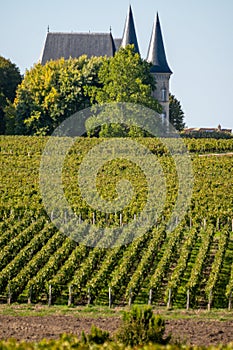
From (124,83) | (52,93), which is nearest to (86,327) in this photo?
(124,83)

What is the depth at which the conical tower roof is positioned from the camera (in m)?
81.8

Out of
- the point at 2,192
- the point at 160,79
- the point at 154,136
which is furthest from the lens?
the point at 160,79

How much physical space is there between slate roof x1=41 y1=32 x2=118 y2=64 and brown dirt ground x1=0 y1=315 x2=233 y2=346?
2395 inches

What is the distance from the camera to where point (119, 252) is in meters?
33.5

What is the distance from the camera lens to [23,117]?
251 ft

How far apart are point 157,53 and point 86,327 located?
2337 inches

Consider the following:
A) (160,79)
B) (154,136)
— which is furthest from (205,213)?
(160,79)

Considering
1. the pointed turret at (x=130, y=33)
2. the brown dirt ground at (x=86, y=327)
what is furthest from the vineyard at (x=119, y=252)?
the pointed turret at (x=130, y=33)

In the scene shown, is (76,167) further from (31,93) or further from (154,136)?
(31,93)

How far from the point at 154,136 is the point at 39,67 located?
1228cm

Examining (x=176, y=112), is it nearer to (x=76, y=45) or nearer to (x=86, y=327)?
(x=76, y=45)

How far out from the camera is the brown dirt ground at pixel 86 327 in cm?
2392

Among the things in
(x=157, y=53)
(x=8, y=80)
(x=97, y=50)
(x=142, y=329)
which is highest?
(x=97, y=50)

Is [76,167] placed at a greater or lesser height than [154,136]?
lesser
